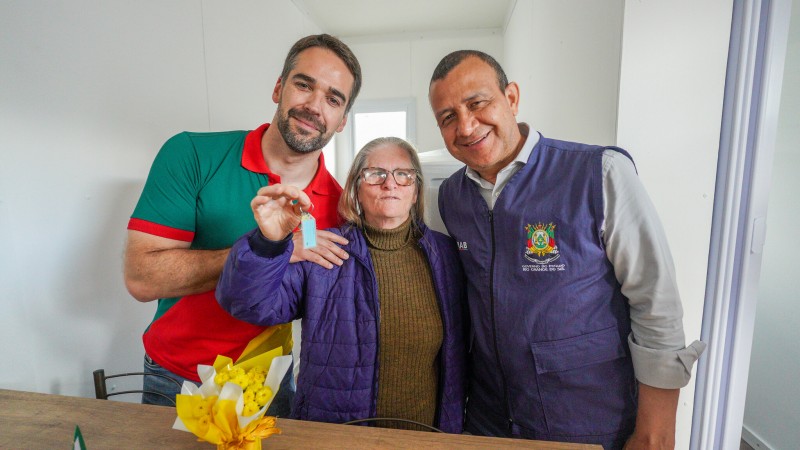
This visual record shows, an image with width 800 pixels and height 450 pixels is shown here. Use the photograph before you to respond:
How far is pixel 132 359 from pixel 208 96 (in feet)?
4.80

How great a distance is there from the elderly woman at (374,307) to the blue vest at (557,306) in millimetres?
178

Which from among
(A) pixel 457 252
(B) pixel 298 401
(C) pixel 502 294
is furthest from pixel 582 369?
(B) pixel 298 401

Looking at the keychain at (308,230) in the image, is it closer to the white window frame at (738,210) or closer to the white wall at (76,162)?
the white wall at (76,162)

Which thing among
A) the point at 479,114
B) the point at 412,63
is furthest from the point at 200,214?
the point at 412,63

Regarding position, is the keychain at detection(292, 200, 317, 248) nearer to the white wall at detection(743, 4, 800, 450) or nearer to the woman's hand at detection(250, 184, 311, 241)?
the woman's hand at detection(250, 184, 311, 241)

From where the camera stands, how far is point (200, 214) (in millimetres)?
1288

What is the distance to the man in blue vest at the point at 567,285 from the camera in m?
1.04

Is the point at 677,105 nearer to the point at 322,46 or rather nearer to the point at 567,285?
the point at 567,285

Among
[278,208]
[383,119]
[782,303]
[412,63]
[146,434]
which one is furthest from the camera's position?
[383,119]

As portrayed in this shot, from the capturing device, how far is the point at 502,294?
1126 millimetres

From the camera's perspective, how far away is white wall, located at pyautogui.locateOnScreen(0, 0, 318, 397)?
1220 mm

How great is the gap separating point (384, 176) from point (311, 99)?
1.28 ft

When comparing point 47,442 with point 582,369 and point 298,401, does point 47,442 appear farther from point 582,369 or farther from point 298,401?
point 582,369

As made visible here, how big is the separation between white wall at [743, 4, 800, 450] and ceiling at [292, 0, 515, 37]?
269 centimetres
